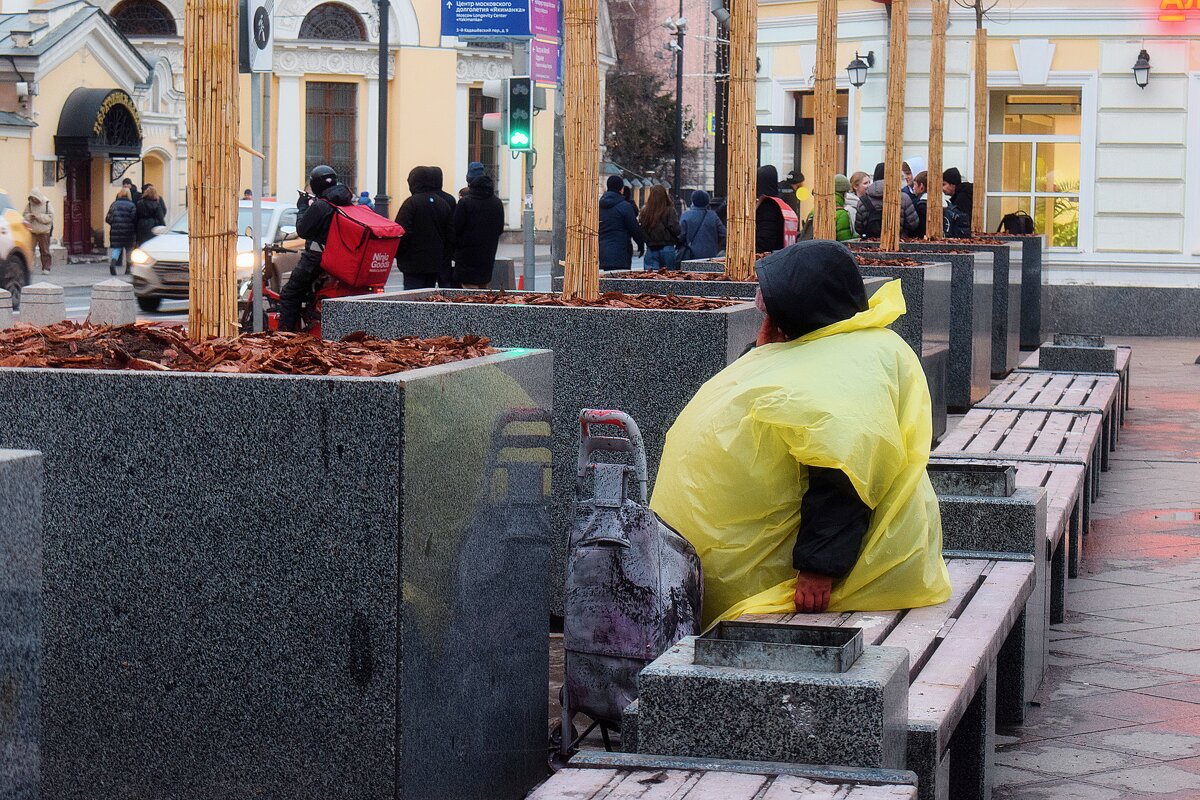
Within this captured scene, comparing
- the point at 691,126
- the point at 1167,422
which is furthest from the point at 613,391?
the point at 691,126

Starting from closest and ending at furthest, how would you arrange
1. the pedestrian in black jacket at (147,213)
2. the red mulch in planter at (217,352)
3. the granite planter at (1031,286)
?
the red mulch in planter at (217,352)
the granite planter at (1031,286)
the pedestrian in black jacket at (147,213)

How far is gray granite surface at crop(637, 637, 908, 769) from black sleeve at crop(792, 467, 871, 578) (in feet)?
2.93

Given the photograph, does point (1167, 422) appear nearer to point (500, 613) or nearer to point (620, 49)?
point (500, 613)

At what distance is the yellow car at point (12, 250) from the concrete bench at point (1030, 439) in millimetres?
14809

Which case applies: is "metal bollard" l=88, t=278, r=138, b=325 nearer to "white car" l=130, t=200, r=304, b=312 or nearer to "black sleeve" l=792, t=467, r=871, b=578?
"white car" l=130, t=200, r=304, b=312

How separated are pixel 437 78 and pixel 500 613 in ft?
149

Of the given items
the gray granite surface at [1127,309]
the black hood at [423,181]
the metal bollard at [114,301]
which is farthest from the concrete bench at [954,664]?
the gray granite surface at [1127,309]

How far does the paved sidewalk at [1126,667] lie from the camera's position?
484 cm

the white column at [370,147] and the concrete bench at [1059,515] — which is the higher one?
the white column at [370,147]

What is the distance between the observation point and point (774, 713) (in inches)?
120

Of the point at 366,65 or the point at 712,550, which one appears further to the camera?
the point at 366,65

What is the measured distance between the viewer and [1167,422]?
1282 centimetres

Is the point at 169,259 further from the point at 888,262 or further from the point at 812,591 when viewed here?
the point at 812,591

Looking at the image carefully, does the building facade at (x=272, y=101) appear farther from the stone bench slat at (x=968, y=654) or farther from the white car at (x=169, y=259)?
the stone bench slat at (x=968, y=654)
